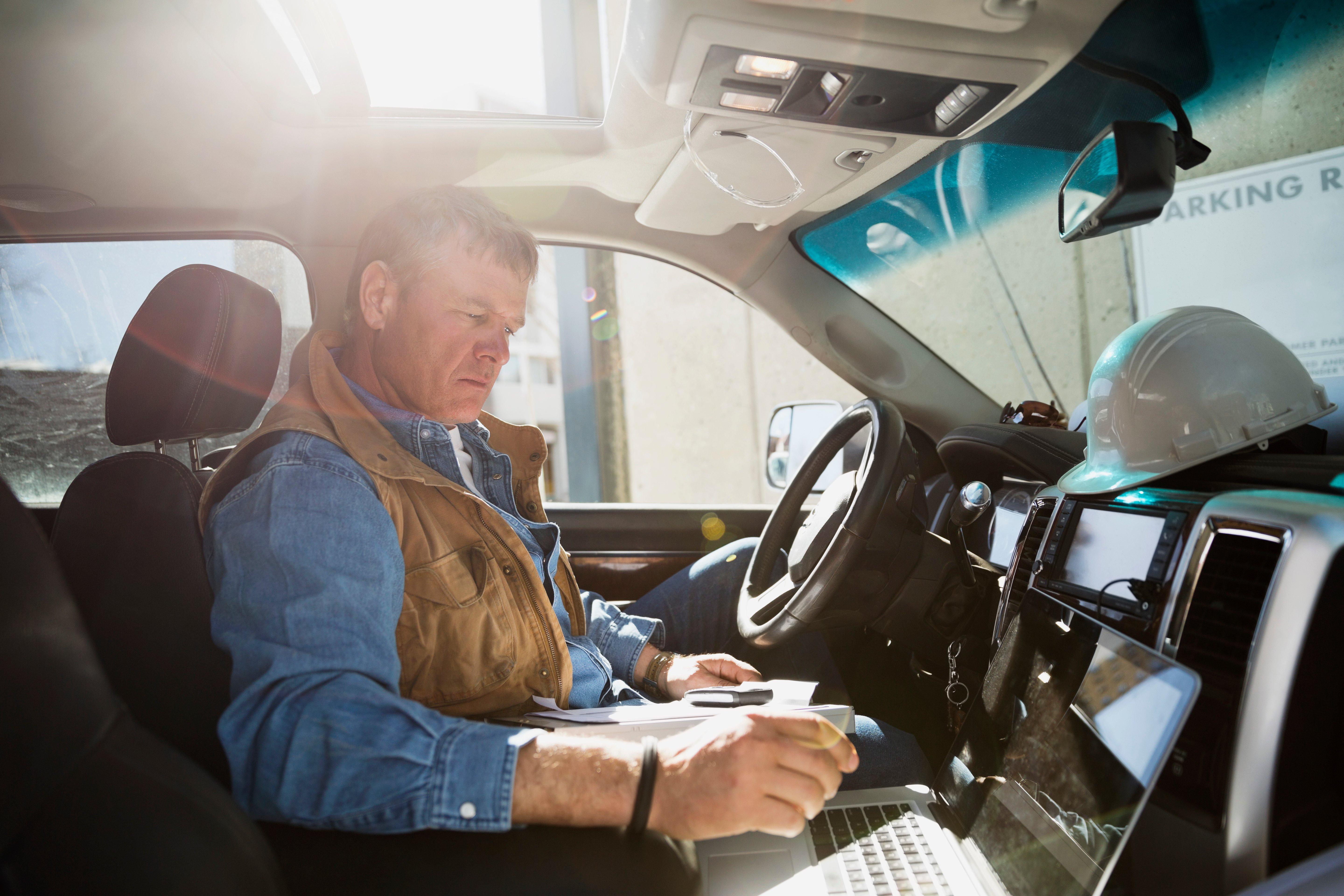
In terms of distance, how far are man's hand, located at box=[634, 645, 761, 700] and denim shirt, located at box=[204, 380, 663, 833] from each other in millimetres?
733

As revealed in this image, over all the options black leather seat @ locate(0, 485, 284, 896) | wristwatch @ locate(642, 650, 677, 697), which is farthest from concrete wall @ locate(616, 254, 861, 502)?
black leather seat @ locate(0, 485, 284, 896)

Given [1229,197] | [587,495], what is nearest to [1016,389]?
[1229,197]

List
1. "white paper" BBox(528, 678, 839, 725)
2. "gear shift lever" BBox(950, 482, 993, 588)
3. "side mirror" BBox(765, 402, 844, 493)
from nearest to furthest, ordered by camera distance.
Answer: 1. "white paper" BBox(528, 678, 839, 725)
2. "gear shift lever" BBox(950, 482, 993, 588)
3. "side mirror" BBox(765, 402, 844, 493)

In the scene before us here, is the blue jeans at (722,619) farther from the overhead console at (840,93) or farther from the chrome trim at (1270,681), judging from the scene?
the overhead console at (840,93)

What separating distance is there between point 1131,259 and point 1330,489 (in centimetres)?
346

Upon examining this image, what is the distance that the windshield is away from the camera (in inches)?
74.4

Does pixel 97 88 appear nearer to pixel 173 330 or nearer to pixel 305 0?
pixel 305 0

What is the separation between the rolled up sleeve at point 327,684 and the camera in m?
0.88

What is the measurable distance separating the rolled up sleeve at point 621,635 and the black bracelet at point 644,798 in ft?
2.80

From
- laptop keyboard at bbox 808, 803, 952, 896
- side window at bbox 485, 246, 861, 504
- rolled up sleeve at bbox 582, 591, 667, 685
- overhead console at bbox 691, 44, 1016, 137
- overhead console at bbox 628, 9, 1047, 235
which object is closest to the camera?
laptop keyboard at bbox 808, 803, 952, 896

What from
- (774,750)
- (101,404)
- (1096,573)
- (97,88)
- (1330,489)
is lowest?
(774,750)

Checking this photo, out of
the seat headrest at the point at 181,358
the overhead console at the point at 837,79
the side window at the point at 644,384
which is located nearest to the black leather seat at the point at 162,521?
the seat headrest at the point at 181,358

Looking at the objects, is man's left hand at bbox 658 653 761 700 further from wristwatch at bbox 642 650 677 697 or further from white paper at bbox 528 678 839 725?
white paper at bbox 528 678 839 725

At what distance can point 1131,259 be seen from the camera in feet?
12.9
